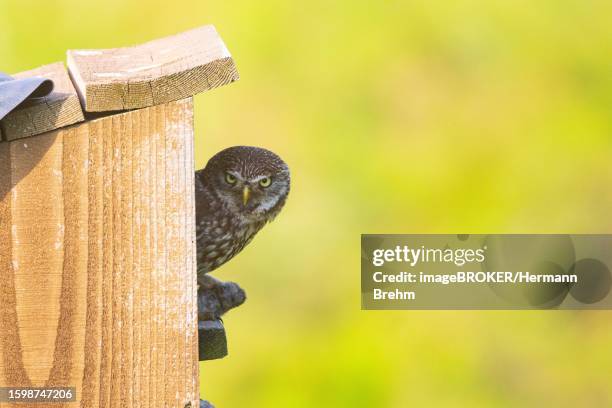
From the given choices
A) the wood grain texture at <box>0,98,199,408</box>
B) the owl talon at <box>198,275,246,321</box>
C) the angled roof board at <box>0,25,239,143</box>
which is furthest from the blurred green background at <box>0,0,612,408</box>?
the angled roof board at <box>0,25,239,143</box>

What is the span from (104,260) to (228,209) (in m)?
0.78

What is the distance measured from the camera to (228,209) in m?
3.27

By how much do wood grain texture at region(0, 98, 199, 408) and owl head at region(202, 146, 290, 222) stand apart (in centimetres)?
73

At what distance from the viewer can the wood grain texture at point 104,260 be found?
98.0 inches

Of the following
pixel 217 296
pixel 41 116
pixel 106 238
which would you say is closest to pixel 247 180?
pixel 217 296

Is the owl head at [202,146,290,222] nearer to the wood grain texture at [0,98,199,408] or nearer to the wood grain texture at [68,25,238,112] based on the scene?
the wood grain texture at [68,25,238,112]

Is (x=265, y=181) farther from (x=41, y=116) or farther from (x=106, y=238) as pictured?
(x=41, y=116)

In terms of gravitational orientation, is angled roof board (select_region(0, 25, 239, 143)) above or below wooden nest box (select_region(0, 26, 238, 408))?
above

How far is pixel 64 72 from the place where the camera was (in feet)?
9.68

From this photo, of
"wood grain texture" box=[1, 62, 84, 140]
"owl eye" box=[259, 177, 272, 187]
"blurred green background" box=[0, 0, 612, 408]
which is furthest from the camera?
"blurred green background" box=[0, 0, 612, 408]

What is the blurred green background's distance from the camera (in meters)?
5.64

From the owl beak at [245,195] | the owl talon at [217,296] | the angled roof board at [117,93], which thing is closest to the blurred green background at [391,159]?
the owl talon at [217,296]

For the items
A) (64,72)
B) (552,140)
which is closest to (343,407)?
(552,140)

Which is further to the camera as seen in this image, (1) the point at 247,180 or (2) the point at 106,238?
(1) the point at 247,180
